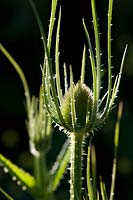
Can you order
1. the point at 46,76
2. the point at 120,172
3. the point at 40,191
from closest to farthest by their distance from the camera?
the point at 46,76 < the point at 40,191 < the point at 120,172

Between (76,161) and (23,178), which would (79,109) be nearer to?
(76,161)

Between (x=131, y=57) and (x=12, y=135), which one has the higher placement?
(x=131, y=57)

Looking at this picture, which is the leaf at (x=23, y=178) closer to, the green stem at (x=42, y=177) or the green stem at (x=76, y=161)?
the green stem at (x=42, y=177)

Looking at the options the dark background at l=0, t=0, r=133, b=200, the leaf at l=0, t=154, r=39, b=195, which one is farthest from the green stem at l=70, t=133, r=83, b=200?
the dark background at l=0, t=0, r=133, b=200

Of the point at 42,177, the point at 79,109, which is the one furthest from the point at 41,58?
the point at 79,109

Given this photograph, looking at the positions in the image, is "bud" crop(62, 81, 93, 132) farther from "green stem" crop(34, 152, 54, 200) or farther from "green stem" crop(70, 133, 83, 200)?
"green stem" crop(34, 152, 54, 200)

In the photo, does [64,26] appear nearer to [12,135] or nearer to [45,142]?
[12,135]

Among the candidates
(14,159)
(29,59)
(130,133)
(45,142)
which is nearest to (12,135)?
(14,159)
